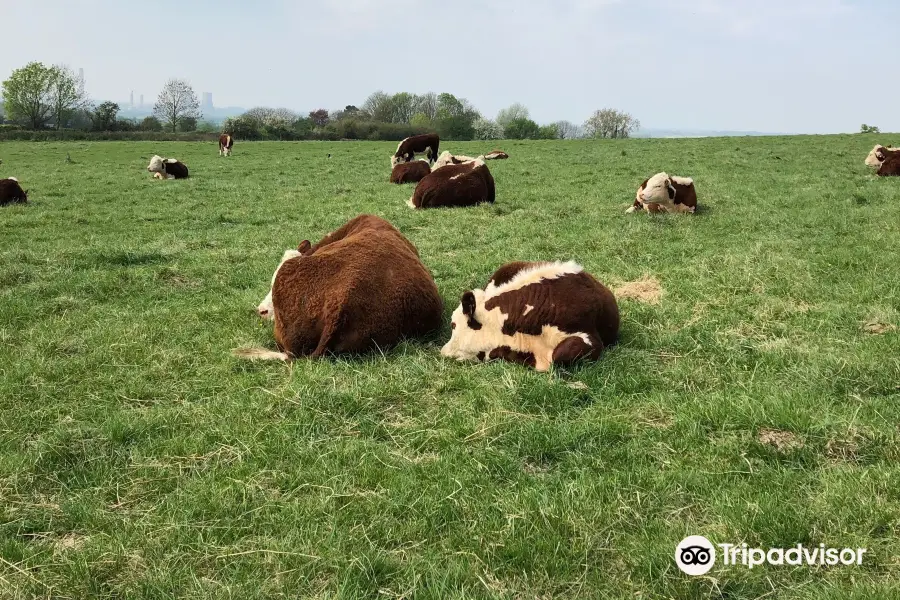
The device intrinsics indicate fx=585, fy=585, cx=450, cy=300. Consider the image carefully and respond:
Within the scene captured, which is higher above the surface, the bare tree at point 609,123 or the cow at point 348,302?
the bare tree at point 609,123

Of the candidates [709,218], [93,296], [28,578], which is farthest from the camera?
[709,218]

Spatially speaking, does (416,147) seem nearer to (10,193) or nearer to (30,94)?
(10,193)

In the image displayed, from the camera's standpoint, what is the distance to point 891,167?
1606cm

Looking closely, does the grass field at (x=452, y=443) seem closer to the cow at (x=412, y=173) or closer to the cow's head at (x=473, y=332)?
the cow's head at (x=473, y=332)

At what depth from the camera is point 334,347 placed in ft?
17.4

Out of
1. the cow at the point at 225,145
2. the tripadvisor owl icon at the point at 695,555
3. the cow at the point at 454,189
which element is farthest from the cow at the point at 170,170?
the tripadvisor owl icon at the point at 695,555

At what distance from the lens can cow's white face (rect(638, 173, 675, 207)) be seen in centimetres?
1166

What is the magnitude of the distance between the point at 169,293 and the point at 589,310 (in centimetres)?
545

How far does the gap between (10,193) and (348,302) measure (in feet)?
46.2

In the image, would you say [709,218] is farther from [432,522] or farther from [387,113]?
[387,113]

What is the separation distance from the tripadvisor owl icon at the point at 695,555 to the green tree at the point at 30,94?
261ft

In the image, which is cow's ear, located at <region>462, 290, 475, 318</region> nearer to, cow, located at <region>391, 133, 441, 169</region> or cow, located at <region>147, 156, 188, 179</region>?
cow, located at <region>147, 156, 188, 179</region>

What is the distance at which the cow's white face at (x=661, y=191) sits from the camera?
11656 millimetres

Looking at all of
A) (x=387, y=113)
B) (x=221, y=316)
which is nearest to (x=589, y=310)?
(x=221, y=316)
